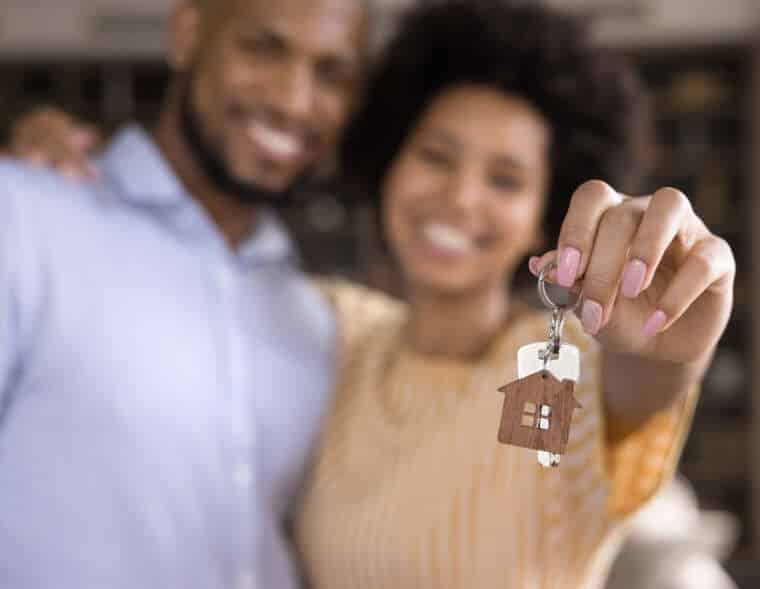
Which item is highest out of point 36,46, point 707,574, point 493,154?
point 493,154

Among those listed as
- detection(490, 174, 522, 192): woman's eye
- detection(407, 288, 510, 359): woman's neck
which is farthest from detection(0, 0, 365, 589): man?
detection(490, 174, 522, 192): woman's eye

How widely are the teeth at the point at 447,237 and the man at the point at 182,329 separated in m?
0.17

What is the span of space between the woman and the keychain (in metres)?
0.01

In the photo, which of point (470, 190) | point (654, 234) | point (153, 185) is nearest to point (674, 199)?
point (654, 234)

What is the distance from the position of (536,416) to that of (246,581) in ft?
1.43

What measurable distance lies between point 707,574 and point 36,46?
2533 millimetres

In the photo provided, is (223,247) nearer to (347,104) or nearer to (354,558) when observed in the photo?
(347,104)

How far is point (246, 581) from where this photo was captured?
28.2 inches

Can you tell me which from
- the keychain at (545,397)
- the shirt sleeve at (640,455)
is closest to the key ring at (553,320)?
the keychain at (545,397)

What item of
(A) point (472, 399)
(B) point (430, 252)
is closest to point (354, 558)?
(A) point (472, 399)

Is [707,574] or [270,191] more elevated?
[270,191]

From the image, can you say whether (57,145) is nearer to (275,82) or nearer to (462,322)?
(275,82)

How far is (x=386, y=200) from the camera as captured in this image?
0.92 m

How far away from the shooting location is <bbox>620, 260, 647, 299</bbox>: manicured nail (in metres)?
0.34
